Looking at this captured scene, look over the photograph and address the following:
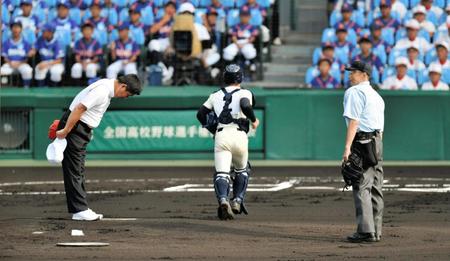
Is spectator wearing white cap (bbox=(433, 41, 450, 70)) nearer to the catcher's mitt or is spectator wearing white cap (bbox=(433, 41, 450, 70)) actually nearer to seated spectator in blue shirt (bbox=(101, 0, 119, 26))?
seated spectator in blue shirt (bbox=(101, 0, 119, 26))

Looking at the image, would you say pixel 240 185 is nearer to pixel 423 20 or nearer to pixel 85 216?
pixel 85 216

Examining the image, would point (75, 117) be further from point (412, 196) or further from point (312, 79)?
point (312, 79)

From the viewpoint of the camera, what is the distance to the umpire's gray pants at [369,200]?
11.7 m

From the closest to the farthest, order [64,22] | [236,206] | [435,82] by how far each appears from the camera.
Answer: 1. [236,206]
2. [435,82]
3. [64,22]

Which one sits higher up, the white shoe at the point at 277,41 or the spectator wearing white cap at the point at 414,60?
the white shoe at the point at 277,41

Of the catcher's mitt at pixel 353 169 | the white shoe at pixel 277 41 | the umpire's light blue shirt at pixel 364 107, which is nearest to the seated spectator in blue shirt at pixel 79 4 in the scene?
the white shoe at pixel 277 41

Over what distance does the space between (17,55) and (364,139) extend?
51.5 feet

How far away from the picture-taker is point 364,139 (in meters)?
11.8

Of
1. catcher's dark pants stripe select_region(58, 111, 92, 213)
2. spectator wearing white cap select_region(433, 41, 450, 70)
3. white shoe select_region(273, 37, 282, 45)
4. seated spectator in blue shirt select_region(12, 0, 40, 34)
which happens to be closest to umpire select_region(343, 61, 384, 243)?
catcher's dark pants stripe select_region(58, 111, 92, 213)

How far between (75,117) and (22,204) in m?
2.97

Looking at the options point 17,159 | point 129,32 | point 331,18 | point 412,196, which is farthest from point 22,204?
point 331,18

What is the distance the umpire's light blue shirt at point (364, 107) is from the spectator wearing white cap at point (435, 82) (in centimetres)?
1385

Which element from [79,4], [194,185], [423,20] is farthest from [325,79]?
[194,185]

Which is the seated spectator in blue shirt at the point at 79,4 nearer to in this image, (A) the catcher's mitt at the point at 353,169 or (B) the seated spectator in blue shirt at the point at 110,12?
(B) the seated spectator in blue shirt at the point at 110,12
